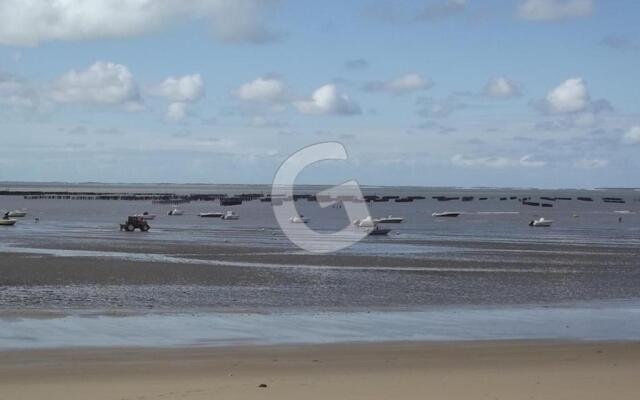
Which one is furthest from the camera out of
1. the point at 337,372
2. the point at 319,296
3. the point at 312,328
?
the point at 319,296

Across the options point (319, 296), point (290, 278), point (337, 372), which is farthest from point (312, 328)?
point (290, 278)

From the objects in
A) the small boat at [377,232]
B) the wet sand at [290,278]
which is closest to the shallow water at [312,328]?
the wet sand at [290,278]

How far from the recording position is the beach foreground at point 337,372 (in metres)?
12.6

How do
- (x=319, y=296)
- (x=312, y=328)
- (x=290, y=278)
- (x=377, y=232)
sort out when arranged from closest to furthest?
1. (x=312, y=328)
2. (x=319, y=296)
3. (x=290, y=278)
4. (x=377, y=232)

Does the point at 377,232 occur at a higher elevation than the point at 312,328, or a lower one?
higher

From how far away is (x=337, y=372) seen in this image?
47.4 feet

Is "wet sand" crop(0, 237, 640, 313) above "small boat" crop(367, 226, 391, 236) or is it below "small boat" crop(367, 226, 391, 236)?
below

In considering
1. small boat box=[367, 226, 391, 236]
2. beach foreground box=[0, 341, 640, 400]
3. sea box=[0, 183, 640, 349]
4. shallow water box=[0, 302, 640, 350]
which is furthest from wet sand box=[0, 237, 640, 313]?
small boat box=[367, 226, 391, 236]

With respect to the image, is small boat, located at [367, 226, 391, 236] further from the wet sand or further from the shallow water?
the shallow water

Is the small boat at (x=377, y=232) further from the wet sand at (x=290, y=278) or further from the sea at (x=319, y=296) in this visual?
the wet sand at (x=290, y=278)

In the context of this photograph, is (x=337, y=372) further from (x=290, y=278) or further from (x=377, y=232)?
(x=377, y=232)

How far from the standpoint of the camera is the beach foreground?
12594 millimetres

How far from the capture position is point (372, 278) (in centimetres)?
3334

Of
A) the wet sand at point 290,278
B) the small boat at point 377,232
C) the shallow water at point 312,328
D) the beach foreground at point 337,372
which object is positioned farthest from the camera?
the small boat at point 377,232
